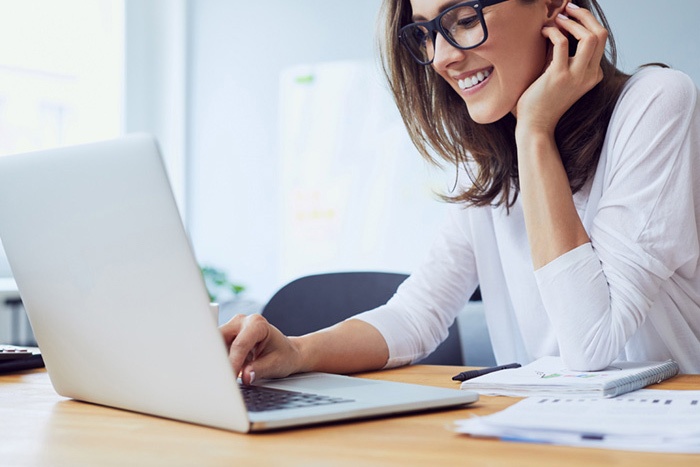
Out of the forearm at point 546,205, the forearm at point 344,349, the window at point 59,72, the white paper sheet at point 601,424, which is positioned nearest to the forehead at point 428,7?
the forearm at point 546,205

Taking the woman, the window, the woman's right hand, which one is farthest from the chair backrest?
the window

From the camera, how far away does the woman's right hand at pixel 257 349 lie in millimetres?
992

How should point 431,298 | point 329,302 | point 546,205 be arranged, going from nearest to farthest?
point 546,205 < point 431,298 < point 329,302

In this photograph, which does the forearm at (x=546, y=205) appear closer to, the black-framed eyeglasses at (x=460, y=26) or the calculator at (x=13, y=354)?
the black-framed eyeglasses at (x=460, y=26)

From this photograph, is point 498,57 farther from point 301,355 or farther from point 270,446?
point 270,446

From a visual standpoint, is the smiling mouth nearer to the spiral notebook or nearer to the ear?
the ear

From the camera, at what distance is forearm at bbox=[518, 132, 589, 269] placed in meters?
1.14

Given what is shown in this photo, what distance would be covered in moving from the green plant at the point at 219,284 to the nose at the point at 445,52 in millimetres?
3145

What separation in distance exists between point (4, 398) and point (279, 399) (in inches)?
13.7

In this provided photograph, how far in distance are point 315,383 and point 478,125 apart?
699mm

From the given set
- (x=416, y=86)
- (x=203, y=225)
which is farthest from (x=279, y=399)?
(x=203, y=225)

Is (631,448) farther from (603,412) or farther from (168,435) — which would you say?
(168,435)

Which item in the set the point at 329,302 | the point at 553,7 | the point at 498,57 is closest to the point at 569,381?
the point at 498,57

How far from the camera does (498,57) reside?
1.35 m
